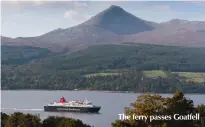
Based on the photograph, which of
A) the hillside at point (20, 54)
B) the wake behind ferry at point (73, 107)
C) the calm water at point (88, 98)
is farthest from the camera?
the hillside at point (20, 54)

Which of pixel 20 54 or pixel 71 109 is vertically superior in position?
pixel 20 54

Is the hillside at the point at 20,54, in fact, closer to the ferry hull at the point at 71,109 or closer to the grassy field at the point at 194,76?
the grassy field at the point at 194,76

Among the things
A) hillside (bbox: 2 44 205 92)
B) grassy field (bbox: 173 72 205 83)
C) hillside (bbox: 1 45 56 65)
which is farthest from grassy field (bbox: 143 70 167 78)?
hillside (bbox: 1 45 56 65)

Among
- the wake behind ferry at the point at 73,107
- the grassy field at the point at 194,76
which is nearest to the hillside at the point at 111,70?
the grassy field at the point at 194,76

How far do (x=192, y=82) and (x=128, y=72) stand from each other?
20968 mm

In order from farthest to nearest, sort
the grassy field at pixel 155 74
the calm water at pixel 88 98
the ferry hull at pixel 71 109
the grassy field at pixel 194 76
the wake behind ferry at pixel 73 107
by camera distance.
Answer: the grassy field at pixel 155 74 < the grassy field at pixel 194 76 < the wake behind ferry at pixel 73 107 < the ferry hull at pixel 71 109 < the calm water at pixel 88 98

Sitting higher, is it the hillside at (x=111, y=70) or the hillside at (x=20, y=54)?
the hillside at (x=20, y=54)

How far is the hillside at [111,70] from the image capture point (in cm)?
11119

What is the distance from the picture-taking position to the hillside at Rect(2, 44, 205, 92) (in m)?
111

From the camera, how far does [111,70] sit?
135500 millimetres

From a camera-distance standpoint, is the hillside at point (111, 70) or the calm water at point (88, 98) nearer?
the calm water at point (88, 98)

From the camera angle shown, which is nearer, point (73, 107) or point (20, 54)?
point (73, 107)

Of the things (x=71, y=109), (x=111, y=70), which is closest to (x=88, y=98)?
(x=71, y=109)

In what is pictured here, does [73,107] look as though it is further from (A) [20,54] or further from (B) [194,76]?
(A) [20,54]
